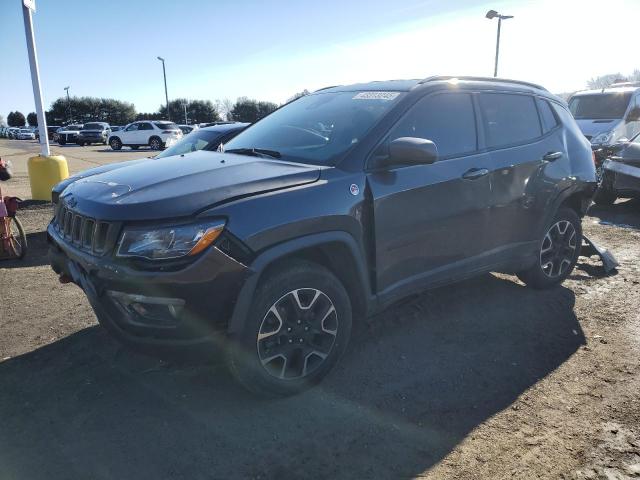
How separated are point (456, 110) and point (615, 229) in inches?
202

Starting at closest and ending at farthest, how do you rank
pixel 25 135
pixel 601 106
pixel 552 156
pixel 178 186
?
pixel 178 186 → pixel 552 156 → pixel 601 106 → pixel 25 135

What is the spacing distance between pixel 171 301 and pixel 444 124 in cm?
235

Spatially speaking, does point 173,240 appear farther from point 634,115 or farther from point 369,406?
point 634,115

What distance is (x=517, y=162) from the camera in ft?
13.4

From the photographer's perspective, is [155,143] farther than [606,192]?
Yes

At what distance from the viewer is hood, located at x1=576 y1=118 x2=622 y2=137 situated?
10.6 m

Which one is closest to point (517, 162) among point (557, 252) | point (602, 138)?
point (557, 252)

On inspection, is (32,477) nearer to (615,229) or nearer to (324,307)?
(324,307)

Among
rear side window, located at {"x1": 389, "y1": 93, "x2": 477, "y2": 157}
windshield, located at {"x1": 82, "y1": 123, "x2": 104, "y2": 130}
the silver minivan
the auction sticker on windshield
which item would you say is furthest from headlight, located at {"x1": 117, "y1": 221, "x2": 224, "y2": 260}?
windshield, located at {"x1": 82, "y1": 123, "x2": 104, "y2": 130}

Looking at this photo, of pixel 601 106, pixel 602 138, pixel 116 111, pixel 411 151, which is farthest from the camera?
pixel 116 111

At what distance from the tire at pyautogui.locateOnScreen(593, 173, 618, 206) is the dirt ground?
5437mm

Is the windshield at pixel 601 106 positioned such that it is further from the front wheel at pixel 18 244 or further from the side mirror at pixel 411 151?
the front wheel at pixel 18 244

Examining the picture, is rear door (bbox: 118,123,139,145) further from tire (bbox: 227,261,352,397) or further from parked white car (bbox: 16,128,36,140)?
tire (bbox: 227,261,352,397)

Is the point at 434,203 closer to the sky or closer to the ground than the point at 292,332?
closer to the sky
